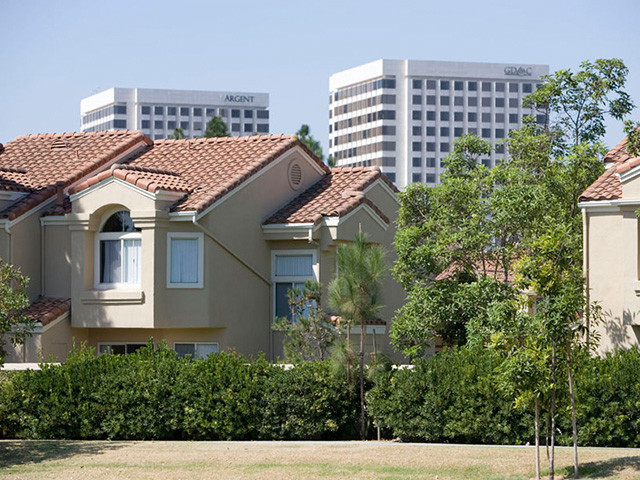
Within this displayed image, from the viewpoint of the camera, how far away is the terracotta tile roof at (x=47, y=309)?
28406 mm

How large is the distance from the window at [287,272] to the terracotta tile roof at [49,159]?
5849 millimetres

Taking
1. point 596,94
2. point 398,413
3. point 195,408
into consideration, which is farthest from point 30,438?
point 596,94

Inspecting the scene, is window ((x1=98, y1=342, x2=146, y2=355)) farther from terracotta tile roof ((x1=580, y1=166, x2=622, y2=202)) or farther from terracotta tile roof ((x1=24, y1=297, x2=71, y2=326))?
terracotta tile roof ((x1=580, y1=166, x2=622, y2=202))

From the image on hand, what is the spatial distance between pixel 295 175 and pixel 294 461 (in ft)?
47.8

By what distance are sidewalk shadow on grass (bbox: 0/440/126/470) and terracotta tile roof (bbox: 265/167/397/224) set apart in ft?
33.2

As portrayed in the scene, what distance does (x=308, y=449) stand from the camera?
1980 cm

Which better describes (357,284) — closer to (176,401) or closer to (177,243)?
(176,401)

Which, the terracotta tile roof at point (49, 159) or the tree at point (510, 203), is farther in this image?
the terracotta tile roof at point (49, 159)

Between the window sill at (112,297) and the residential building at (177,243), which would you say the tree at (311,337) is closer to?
the residential building at (177,243)

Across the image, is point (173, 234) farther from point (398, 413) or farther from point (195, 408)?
point (398, 413)

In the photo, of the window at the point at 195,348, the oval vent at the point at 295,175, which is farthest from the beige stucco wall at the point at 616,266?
the window at the point at 195,348

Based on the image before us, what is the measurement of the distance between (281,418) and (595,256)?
8.04 m

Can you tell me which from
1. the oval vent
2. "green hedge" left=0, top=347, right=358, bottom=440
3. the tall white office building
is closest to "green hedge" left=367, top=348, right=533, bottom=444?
"green hedge" left=0, top=347, right=358, bottom=440

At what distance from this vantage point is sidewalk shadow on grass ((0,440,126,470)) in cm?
1986
